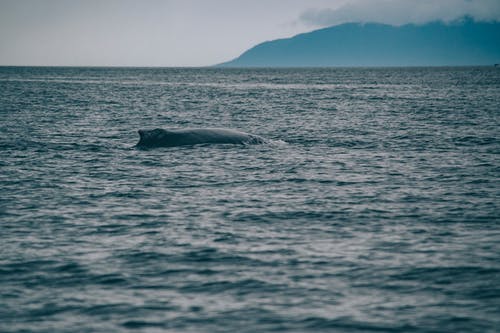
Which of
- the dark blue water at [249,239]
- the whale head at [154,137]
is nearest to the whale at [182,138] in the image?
the whale head at [154,137]

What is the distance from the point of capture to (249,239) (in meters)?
15.7

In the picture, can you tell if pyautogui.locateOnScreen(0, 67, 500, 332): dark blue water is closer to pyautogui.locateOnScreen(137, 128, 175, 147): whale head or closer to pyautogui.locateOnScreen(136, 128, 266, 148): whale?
pyautogui.locateOnScreen(137, 128, 175, 147): whale head

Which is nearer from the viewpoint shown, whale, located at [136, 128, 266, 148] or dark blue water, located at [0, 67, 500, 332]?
dark blue water, located at [0, 67, 500, 332]

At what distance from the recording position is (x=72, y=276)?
42.9 feet

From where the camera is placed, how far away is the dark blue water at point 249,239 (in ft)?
36.3

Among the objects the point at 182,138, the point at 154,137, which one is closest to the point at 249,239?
the point at 182,138

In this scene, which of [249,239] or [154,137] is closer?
[249,239]

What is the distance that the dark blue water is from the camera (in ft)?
36.3

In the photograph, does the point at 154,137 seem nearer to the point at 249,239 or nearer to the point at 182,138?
the point at 182,138

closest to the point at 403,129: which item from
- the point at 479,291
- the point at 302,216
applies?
the point at 302,216

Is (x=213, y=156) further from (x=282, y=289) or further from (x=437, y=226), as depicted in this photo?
(x=282, y=289)

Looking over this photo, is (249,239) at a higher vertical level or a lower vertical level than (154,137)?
lower

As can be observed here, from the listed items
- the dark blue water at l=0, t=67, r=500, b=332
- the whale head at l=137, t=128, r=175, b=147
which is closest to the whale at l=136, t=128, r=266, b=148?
the whale head at l=137, t=128, r=175, b=147

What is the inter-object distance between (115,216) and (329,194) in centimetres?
729
